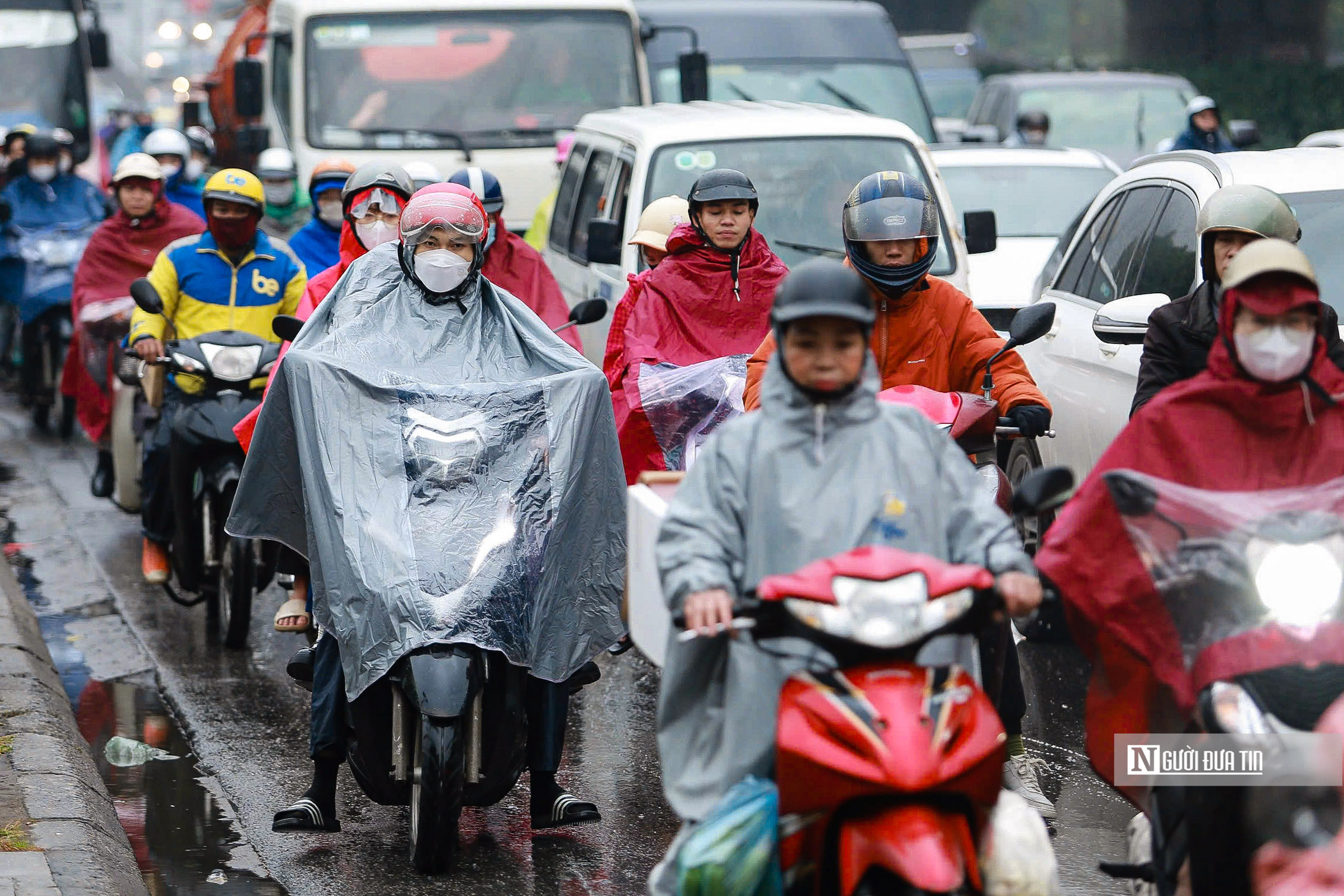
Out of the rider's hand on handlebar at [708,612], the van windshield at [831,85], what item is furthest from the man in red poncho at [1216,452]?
the van windshield at [831,85]

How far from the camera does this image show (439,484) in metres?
5.84

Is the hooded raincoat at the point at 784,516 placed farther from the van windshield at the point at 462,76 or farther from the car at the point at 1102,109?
the car at the point at 1102,109

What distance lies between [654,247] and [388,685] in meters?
3.28

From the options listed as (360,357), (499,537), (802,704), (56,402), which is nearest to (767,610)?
(802,704)

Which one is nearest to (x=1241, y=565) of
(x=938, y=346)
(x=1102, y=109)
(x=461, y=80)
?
(x=938, y=346)

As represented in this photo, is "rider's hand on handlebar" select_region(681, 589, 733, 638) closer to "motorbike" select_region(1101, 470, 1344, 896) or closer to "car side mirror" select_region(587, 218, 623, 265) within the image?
"motorbike" select_region(1101, 470, 1344, 896)

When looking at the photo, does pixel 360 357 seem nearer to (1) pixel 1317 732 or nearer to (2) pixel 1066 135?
(1) pixel 1317 732

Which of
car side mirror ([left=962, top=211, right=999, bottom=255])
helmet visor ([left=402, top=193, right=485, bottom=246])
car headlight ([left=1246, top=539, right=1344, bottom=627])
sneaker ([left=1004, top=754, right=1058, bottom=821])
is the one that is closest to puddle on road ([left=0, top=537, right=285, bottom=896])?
helmet visor ([left=402, top=193, right=485, bottom=246])

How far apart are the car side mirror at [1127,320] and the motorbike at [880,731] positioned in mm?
2979

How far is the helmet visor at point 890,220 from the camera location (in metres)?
6.12

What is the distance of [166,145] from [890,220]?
29.2 feet

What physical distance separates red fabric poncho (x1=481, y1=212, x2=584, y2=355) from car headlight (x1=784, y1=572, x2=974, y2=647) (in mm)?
5114

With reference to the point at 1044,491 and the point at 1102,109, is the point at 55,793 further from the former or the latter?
the point at 1102,109

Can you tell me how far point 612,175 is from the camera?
36.1ft
